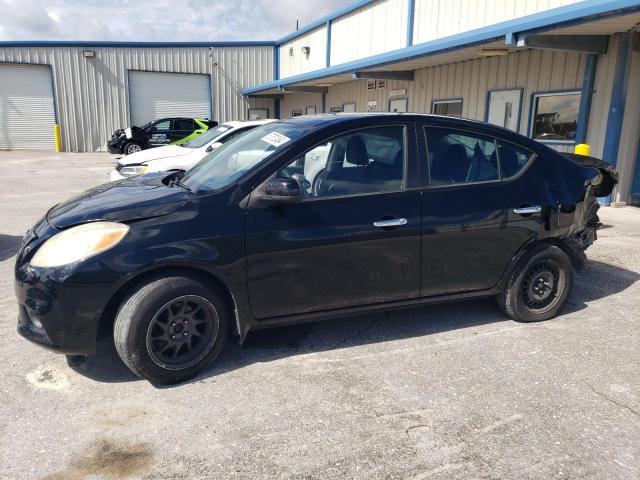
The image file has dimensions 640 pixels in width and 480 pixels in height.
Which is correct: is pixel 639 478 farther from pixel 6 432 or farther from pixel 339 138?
pixel 6 432

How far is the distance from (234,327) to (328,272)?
2.40 ft

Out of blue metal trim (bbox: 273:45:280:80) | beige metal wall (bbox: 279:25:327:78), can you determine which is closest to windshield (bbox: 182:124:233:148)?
beige metal wall (bbox: 279:25:327:78)

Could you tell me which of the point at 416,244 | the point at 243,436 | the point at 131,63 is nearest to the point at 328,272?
the point at 416,244

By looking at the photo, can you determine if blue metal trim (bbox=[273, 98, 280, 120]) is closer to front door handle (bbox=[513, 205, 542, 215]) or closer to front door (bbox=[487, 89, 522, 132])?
front door (bbox=[487, 89, 522, 132])

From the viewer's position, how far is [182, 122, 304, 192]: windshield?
3.49 meters

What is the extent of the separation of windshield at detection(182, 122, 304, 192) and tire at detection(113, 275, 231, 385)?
74 centimetres

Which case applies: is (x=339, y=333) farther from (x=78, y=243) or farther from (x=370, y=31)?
Answer: (x=370, y=31)

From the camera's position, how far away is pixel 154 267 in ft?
10.0

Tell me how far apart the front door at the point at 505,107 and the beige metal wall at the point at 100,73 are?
702 inches

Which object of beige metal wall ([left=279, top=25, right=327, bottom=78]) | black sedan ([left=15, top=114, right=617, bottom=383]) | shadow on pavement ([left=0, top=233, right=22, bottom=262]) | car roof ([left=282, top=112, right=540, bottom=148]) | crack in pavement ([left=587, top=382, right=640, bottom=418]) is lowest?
crack in pavement ([left=587, top=382, right=640, bottom=418])

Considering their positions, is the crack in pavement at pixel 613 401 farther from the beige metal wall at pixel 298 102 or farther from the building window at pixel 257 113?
the building window at pixel 257 113

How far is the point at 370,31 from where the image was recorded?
1762 centimetres

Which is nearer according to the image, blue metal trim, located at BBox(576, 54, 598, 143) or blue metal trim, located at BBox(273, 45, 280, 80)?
blue metal trim, located at BBox(576, 54, 598, 143)

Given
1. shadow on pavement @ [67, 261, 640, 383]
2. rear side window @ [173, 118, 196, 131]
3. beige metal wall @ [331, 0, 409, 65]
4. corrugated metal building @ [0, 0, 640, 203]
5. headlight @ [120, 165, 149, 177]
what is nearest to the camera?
shadow on pavement @ [67, 261, 640, 383]
